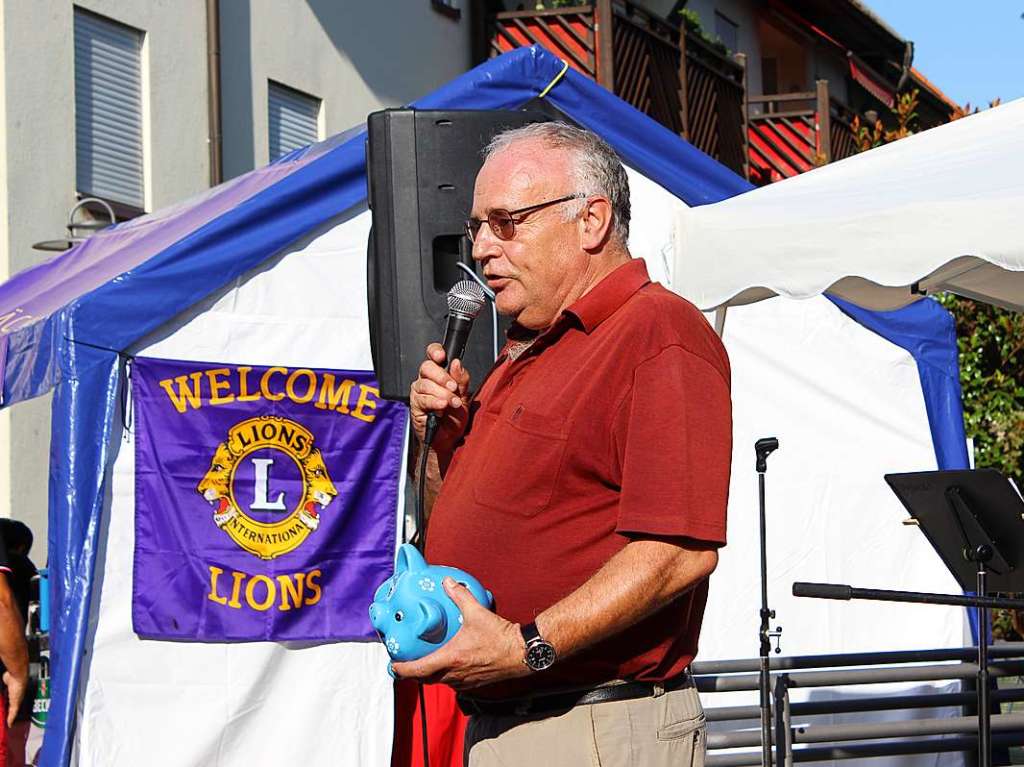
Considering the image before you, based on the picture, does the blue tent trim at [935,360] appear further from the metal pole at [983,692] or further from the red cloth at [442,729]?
the red cloth at [442,729]

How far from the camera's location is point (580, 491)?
2.54 m

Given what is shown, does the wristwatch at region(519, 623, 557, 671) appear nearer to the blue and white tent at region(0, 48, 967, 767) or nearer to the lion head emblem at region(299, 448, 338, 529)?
the blue and white tent at region(0, 48, 967, 767)

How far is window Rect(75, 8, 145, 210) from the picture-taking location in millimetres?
11508

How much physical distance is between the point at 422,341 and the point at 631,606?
2477 millimetres

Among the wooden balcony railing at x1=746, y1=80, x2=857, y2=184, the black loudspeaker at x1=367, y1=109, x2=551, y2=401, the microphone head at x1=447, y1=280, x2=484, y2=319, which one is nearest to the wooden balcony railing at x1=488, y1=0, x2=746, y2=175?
the wooden balcony railing at x1=746, y1=80, x2=857, y2=184

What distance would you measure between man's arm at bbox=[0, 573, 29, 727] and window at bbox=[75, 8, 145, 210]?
6196 millimetres

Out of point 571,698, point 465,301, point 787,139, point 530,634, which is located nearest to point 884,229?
point 465,301

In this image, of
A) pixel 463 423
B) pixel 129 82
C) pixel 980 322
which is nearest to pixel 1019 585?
pixel 463 423

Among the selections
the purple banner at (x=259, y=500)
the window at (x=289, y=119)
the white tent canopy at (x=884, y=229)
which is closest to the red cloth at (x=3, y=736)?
the purple banner at (x=259, y=500)

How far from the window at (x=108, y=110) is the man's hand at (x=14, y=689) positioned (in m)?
6.30

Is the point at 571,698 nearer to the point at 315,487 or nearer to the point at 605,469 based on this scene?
the point at 605,469

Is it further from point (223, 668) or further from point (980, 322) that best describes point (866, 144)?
point (223, 668)

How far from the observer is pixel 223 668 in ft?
20.0

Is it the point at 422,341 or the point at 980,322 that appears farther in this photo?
the point at 980,322
